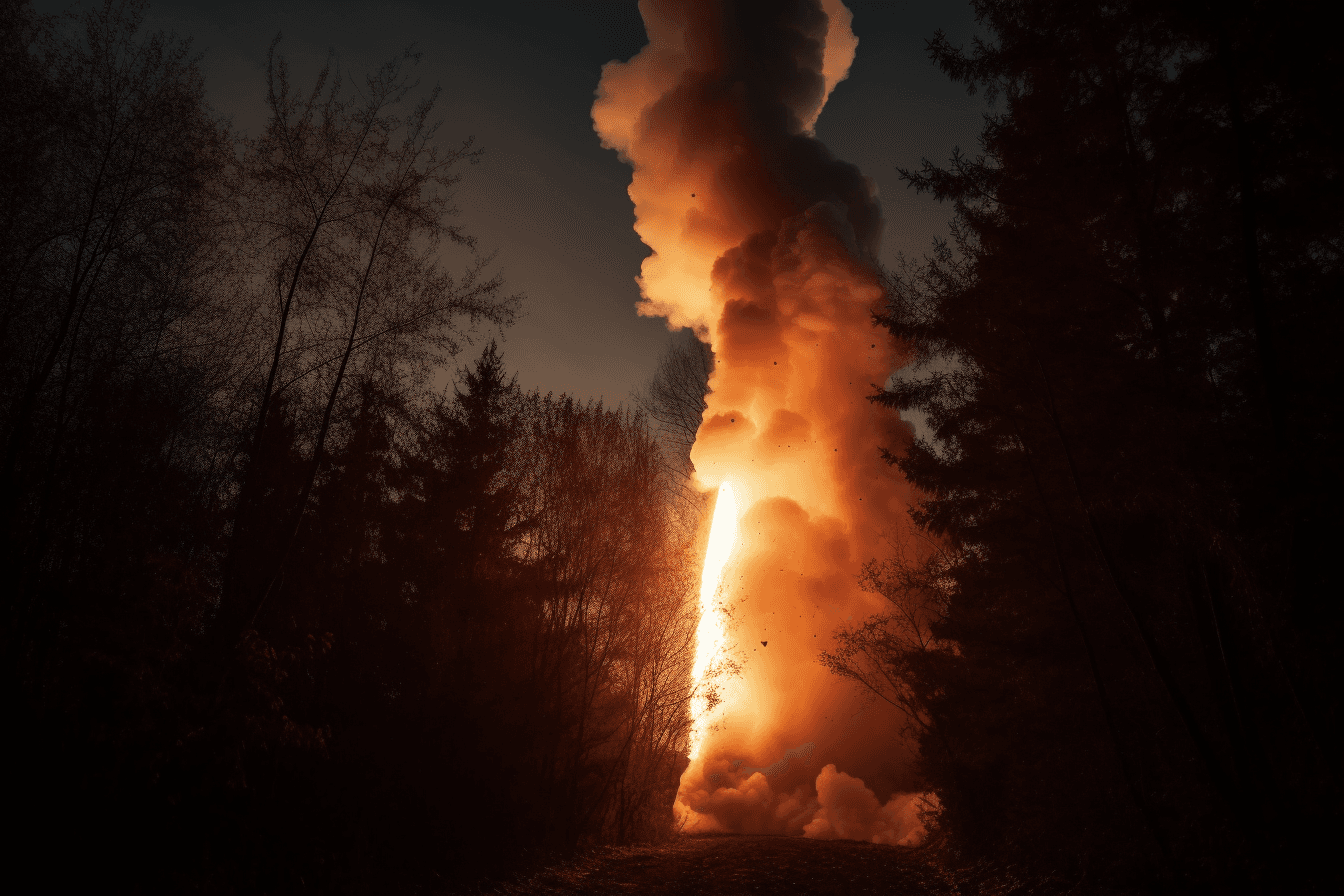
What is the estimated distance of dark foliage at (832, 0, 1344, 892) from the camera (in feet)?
22.2

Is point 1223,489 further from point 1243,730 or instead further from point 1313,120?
point 1313,120

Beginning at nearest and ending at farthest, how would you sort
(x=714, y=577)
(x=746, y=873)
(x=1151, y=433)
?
1. (x=1151, y=433)
2. (x=746, y=873)
3. (x=714, y=577)

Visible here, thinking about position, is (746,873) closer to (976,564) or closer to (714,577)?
(976,564)

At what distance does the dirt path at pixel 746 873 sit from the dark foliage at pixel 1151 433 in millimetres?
2342

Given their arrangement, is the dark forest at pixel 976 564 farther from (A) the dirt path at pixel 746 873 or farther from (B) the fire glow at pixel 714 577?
(B) the fire glow at pixel 714 577

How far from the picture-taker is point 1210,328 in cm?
774

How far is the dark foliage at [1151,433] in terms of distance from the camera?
6.76 metres

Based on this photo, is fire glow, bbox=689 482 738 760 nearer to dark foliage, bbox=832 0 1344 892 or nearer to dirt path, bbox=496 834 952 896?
dirt path, bbox=496 834 952 896

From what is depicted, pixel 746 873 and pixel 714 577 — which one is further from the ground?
pixel 714 577

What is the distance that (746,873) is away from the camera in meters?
12.5

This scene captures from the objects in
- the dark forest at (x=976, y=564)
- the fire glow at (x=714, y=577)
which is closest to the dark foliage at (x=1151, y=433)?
the dark forest at (x=976, y=564)

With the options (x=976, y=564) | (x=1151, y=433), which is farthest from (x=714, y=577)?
(x=1151, y=433)

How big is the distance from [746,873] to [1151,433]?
10257 millimetres

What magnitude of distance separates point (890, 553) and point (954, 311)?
19.8 m
